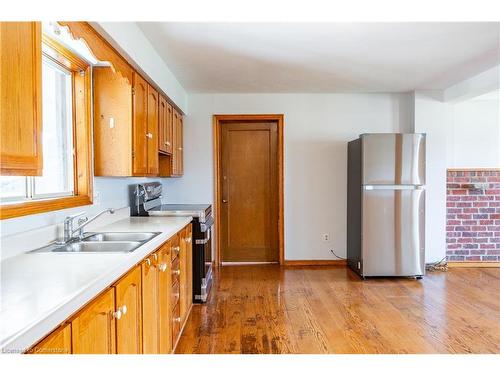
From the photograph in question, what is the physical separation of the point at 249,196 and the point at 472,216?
2.95 metres

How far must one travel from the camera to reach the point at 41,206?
1.80m

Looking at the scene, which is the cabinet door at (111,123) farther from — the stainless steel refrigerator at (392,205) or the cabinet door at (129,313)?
the stainless steel refrigerator at (392,205)

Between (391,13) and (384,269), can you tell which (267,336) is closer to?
(384,269)

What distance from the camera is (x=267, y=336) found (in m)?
2.59

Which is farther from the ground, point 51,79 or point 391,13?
point 51,79

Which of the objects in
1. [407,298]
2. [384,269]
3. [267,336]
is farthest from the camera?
[384,269]

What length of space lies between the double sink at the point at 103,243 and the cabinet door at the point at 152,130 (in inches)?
31.3

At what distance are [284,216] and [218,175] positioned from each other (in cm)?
103

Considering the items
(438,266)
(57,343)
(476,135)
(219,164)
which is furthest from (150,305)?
(476,135)

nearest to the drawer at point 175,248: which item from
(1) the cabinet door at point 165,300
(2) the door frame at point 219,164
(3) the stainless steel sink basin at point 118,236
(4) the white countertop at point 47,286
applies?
(1) the cabinet door at point 165,300

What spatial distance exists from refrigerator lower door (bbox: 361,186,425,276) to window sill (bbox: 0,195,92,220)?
2.96 m

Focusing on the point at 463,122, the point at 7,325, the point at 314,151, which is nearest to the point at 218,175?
the point at 314,151

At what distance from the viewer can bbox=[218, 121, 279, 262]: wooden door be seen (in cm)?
473

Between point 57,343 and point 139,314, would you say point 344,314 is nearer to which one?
point 139,314
